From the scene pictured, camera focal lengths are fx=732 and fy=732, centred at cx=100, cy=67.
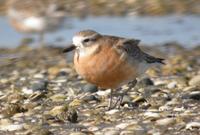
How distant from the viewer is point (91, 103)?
882 centimetres

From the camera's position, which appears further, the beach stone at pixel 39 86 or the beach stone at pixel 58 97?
the beach stone at pixel 39 86

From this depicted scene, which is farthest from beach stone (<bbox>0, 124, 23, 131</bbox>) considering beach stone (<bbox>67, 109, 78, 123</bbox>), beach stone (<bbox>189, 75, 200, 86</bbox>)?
beach stone (<bbox>189, 75, 200, 86</bbox>)

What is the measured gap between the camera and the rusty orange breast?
26.4 ft

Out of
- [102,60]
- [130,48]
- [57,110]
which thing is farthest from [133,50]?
[57,110]

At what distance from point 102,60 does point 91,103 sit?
94 cm

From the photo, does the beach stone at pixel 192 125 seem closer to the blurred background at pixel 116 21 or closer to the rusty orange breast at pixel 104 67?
the rusty orange breast at pixel 104 67

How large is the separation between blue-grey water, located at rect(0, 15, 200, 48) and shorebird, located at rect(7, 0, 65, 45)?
0.18 meters

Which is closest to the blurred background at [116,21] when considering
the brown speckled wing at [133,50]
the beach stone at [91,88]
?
the beach stone at [91,88]

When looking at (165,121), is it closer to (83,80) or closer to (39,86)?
(39,86)

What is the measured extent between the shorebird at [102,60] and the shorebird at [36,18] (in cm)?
795

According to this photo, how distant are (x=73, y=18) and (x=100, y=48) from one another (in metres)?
10.0

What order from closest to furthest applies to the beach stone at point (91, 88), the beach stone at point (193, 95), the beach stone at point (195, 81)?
the beach stone at point (193, 95)
the beach stone at point (91, 88)
the beach stone at point (195, 81)

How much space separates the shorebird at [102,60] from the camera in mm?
8039

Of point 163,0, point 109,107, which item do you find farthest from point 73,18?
point 109,107
